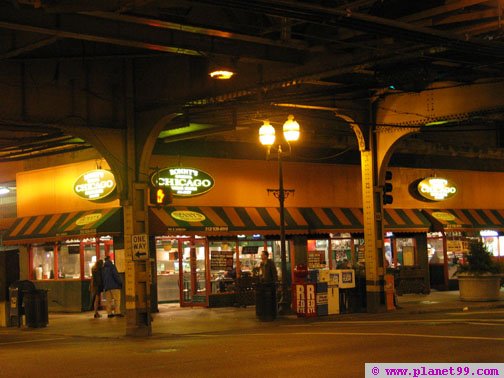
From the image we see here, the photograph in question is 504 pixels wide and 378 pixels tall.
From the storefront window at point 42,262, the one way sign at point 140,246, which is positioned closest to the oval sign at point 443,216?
the storefront window at point 42,262

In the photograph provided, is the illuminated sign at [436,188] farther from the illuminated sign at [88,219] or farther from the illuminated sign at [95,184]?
the illuminated sign at [88,219]

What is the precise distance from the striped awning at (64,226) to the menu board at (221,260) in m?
3.89

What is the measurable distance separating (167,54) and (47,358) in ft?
28.8

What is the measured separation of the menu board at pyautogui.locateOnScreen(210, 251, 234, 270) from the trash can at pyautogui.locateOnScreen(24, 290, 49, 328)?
6.43 metres

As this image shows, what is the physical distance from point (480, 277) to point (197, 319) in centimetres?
975

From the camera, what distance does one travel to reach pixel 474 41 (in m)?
14.9

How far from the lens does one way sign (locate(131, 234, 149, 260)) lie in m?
20.8

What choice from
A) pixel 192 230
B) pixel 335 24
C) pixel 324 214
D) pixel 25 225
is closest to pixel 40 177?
pixel 25 225

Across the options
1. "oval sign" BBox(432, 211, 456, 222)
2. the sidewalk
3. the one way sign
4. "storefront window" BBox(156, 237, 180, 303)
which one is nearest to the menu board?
"storefront window" BBox(156, 237, 180, 303)

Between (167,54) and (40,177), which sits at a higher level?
(167,54)

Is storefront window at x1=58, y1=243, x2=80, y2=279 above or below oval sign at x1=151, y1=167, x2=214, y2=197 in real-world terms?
below

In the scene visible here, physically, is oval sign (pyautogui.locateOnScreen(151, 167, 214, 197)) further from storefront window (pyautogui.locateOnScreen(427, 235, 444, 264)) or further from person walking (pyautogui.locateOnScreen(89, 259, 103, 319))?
storefront window (pyautogui.locateOnScreen(427, 235, 444, 264))

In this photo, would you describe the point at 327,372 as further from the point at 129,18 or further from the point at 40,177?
the point at 40,177

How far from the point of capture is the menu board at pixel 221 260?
2933cm
